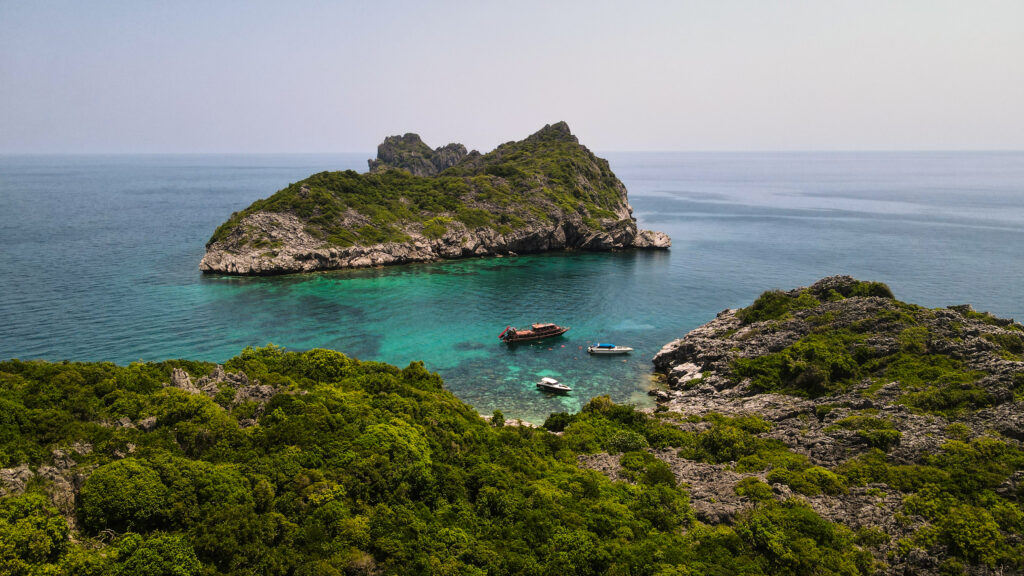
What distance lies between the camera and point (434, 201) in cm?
12006

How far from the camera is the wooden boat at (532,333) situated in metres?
61.8

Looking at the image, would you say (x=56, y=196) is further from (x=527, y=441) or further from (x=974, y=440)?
(x=974, y=440)

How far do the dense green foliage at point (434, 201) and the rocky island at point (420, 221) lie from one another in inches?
10.0

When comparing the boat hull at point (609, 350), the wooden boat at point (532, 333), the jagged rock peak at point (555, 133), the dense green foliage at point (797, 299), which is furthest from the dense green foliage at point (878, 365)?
the jagged rock peak at point (555, 133)

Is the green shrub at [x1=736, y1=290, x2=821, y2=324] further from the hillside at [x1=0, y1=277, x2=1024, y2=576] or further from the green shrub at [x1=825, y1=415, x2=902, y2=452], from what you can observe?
the green shrub at [x1=825, y1=415, x2=902, y2=452]

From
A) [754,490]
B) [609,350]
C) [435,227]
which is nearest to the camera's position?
[754,490]

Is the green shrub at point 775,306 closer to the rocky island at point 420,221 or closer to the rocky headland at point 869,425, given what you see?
the rocky headland at point 869,425

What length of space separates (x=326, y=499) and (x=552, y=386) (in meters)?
30.7

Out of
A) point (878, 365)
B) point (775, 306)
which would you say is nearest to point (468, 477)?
point (878, 365)

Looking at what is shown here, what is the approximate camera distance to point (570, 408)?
46.2 meters

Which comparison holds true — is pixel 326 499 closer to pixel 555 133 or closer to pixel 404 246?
pixel 404 246

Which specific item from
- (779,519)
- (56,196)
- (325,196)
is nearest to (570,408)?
(779,519)

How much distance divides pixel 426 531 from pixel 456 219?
9668 cm

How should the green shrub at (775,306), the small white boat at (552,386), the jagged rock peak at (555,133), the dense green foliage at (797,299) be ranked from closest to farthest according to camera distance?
the small white boat at (552,386)
the dense green foliage at (797,299)
the green shrub at (775,306)
the jagged rock peak at (555,133)
